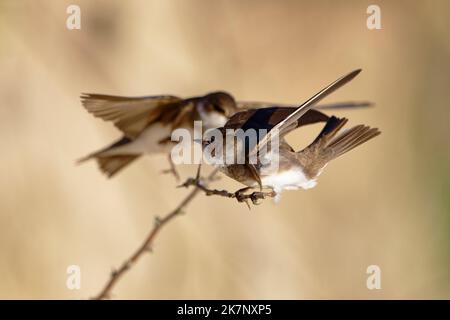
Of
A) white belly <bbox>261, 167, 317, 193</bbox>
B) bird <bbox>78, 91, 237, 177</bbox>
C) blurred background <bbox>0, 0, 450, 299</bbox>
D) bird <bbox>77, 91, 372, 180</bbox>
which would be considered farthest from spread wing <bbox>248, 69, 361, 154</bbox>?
blurred background <bbox>0, 0, 450, 299</bbox>

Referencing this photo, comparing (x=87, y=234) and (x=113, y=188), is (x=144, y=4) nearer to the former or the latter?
(x=113, y=188)

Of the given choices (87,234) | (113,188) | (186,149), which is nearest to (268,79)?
(113,188)

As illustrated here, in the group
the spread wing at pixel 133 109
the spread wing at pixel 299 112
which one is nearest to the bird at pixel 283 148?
the spread wing at pixel 299 112

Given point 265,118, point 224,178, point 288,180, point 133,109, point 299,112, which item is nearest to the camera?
point 299,112

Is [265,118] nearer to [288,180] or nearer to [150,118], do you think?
[288,180]

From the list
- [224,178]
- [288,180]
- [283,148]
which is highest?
[224,178]

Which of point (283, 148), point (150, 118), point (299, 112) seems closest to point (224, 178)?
point (150, 118)

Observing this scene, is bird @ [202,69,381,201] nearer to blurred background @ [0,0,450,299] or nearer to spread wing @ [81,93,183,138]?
spread wing @ [81,93,183,138]
